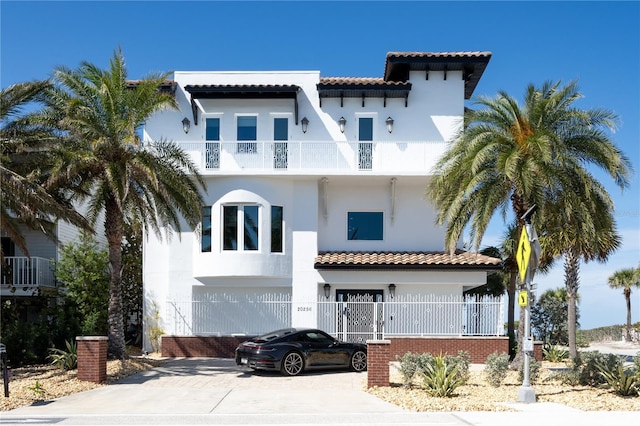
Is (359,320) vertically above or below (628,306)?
above

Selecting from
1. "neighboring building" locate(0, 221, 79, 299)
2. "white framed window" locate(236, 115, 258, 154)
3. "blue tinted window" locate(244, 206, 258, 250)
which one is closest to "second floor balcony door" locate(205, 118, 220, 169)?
"white framed window" locate(236, 115, 258, 154)

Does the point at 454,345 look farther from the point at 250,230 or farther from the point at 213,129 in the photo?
the point at 213,129

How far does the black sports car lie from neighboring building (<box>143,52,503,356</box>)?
4.54 metres

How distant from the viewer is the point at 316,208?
88.7 ft

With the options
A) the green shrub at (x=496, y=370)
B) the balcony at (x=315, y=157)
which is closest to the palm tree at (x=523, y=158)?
the green shrub at (x=496, y=370)

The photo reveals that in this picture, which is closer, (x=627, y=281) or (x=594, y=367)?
(x=594, y=367)

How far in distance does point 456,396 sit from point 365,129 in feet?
47.8

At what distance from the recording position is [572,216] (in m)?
18.2

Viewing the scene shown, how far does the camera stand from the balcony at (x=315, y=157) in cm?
2655

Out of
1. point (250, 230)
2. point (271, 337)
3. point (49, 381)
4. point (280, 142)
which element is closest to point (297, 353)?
point (271, 337)

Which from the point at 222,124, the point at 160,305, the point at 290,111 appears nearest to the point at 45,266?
the point at 160,305

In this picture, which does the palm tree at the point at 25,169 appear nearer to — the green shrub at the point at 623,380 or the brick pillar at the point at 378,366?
the brick pillar at the point at 378,366

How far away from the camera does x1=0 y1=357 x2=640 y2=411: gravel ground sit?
553 inches

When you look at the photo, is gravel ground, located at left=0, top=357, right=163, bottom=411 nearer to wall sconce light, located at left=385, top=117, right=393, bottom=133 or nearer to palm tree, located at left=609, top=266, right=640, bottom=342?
wall sconce light, located at left=385, top=117, right=393, bottom=133
